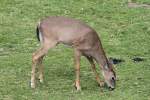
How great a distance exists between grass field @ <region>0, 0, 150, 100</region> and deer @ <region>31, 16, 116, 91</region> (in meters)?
0.29

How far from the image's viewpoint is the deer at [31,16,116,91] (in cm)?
984

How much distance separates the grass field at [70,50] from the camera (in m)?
9.63

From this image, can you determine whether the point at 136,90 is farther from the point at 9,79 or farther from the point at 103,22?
the point at 103,22

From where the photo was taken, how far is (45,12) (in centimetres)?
1711

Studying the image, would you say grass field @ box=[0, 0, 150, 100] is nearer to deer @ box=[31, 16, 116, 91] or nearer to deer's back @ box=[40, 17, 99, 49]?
deer @ box=[31, 16, 116, 91]

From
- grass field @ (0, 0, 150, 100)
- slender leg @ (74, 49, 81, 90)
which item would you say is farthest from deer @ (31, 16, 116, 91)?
grass field @ (0, 0, 150, 100)

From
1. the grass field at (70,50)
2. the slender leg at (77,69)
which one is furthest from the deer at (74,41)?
the grass field at (70,50)

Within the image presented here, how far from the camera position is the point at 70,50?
1294 centimetres

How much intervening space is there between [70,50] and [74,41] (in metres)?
3.09

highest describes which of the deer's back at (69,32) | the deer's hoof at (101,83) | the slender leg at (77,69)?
the deer's back at (69,32)

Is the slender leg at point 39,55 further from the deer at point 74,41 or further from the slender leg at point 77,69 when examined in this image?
the slender leg at point 77,69

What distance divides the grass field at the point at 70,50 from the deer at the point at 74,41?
11.4 inches

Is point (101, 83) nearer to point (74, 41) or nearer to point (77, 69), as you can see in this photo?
point (77, 69)

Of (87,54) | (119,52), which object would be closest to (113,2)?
(119,52)
